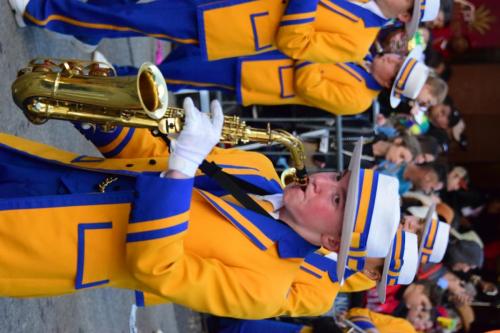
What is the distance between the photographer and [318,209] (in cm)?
213

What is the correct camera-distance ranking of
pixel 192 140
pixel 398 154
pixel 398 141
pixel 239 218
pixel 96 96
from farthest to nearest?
pixel 398 141
pixel 398 154
pixel 239 218
pixel 96 96
pixel 192 140

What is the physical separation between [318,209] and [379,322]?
2.08m

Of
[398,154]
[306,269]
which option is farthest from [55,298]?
[398,154]

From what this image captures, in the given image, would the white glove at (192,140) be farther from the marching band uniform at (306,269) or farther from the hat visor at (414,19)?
the hat visor at (414,19)

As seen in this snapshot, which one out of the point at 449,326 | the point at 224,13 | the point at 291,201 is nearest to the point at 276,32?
the point at 224,13

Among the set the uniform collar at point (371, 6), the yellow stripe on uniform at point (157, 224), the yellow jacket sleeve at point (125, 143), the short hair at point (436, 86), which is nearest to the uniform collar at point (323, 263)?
the yellow jacket sleeve at point (125, 143)

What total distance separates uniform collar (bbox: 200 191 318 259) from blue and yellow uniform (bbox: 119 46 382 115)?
1.65 m

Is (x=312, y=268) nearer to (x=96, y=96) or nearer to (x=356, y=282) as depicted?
(x=356, y=282)

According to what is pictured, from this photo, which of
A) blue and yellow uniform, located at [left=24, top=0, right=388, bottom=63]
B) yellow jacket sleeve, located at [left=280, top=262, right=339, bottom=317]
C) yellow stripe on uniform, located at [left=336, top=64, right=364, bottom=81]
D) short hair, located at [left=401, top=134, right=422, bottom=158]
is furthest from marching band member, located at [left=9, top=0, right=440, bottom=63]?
short hair, located at [left=401, top=134, right=422, bottom=158]

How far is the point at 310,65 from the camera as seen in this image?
3.60m

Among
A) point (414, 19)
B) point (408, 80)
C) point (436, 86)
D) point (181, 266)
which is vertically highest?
point (414, 19)

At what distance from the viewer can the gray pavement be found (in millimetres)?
2812

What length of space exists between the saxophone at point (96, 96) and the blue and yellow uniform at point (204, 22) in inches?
39.6

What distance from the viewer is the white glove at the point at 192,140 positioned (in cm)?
174
